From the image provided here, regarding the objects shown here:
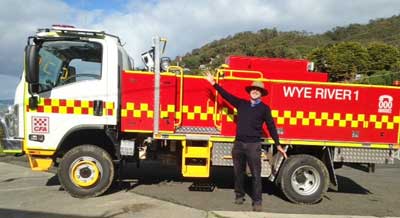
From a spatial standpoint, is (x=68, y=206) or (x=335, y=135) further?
(x=335, y=135)

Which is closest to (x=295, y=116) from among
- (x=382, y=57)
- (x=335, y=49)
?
(x=335, y=49)

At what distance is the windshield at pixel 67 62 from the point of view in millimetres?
8156

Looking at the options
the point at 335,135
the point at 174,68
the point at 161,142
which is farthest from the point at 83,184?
the point at 335,135

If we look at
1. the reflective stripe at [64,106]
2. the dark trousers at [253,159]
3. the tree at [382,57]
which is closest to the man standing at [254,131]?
the dark trousers at [253,159]

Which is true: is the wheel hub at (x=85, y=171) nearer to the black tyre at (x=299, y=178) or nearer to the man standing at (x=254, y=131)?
the man standing at (x=254, y=131)

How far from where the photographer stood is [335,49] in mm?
35031

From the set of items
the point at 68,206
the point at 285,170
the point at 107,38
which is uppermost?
the point at 107,38

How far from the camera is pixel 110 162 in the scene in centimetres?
818

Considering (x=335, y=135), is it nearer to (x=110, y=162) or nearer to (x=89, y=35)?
(x=110, y=162)

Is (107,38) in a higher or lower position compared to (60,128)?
higher

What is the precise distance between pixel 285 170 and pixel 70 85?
373 centimetres

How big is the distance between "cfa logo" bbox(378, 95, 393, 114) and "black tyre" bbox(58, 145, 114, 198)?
177 inches

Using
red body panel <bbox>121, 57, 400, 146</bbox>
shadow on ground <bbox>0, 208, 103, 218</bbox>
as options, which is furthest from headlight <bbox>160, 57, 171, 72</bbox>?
shadow on ground <bbox>0, 208, 103, 218</bbox>

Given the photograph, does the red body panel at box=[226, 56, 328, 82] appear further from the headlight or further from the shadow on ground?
the shadow on ground
